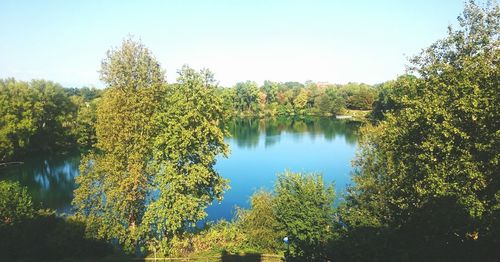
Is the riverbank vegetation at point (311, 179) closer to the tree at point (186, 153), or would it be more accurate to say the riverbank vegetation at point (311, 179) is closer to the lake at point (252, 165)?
the tree at point (186, 153)

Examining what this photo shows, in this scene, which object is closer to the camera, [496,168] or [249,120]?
[496,168]

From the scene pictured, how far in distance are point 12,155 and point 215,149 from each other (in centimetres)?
4509

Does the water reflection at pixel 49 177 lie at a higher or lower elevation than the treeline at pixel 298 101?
lower

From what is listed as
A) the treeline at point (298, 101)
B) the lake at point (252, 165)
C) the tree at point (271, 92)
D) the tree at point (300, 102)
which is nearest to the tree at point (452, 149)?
the lake at point (252, 165)

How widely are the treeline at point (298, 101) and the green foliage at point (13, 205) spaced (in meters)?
90.3

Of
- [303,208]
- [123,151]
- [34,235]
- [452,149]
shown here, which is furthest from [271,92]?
[452,149]

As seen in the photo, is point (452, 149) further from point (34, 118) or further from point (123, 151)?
point (34, 118)

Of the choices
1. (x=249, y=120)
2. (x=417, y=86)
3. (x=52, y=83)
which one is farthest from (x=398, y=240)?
(x=249, y=120)

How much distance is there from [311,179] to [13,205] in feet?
50.4

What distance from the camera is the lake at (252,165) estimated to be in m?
36.2

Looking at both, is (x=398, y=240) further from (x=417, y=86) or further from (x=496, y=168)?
(x=417, y=86)

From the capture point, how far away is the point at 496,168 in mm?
13102

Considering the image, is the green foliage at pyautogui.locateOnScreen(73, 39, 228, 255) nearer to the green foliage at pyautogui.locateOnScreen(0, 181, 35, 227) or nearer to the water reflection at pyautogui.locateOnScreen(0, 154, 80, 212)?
the green foliage at pyautogui.locateOnScreen(0, 181, 35, 227)

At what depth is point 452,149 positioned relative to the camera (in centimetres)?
1415
